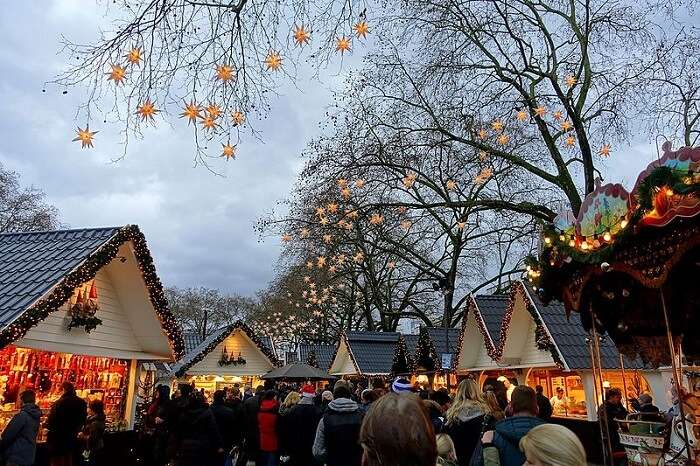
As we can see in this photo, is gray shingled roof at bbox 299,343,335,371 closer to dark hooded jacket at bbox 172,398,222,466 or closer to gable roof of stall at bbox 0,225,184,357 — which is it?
gable roof of stall at bbox 0,225,184,357

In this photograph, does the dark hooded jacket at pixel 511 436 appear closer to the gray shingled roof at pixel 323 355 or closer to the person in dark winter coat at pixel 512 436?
the person in dark winter coat at pixel 512 436

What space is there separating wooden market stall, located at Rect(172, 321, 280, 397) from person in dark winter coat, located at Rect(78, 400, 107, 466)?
11.2 meters

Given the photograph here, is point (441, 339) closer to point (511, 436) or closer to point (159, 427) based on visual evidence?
point (159, 427)

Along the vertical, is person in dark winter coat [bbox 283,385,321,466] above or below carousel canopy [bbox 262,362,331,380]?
below

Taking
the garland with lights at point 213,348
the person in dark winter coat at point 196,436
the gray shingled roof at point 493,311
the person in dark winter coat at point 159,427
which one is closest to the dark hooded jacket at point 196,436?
the person in dark winter coat at point 196,436

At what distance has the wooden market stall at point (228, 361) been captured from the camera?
2116cm

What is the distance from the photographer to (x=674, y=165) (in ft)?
17.3

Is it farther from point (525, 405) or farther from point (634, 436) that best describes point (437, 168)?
point (525, 405)

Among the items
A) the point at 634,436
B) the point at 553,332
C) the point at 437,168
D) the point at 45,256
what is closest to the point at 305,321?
the point at 437,168

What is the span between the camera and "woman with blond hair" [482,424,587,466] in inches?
97.3

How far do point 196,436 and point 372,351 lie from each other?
21143 millimetres

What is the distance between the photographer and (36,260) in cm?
906

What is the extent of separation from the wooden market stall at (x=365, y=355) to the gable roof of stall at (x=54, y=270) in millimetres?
16449

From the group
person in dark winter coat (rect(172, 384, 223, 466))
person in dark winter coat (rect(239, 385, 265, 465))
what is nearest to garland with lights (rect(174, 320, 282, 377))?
person in dark winter coat (rect(239, 385, 265, 465))
